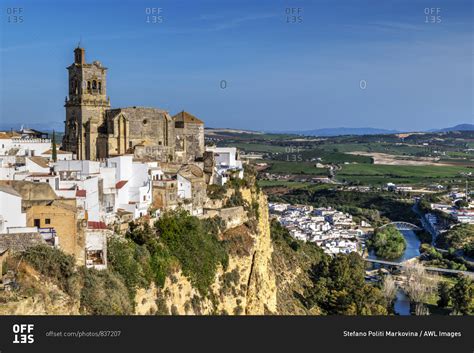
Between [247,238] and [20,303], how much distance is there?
1343cm

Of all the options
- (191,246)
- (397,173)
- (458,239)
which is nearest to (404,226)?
(458,239)

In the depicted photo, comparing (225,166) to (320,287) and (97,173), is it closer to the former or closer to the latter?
(320,287)

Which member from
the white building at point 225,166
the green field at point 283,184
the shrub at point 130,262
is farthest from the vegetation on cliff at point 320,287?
the green field at point 283,184

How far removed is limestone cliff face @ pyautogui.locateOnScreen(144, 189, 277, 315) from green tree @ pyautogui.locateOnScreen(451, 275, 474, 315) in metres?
9.90

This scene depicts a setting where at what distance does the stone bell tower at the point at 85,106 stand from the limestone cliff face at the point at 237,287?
5.97 meters

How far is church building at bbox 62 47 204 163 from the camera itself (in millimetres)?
27734

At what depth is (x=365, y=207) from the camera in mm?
81625

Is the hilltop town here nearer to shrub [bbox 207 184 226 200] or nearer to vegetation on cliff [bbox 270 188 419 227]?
shrub [bbox 207 184 226 200]

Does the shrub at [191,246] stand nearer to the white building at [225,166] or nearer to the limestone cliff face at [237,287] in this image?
the limestone cliff face at [237,287]

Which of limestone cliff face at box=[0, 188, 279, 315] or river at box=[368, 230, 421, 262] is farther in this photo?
→ river at box=[368, 230, 421, 262]
